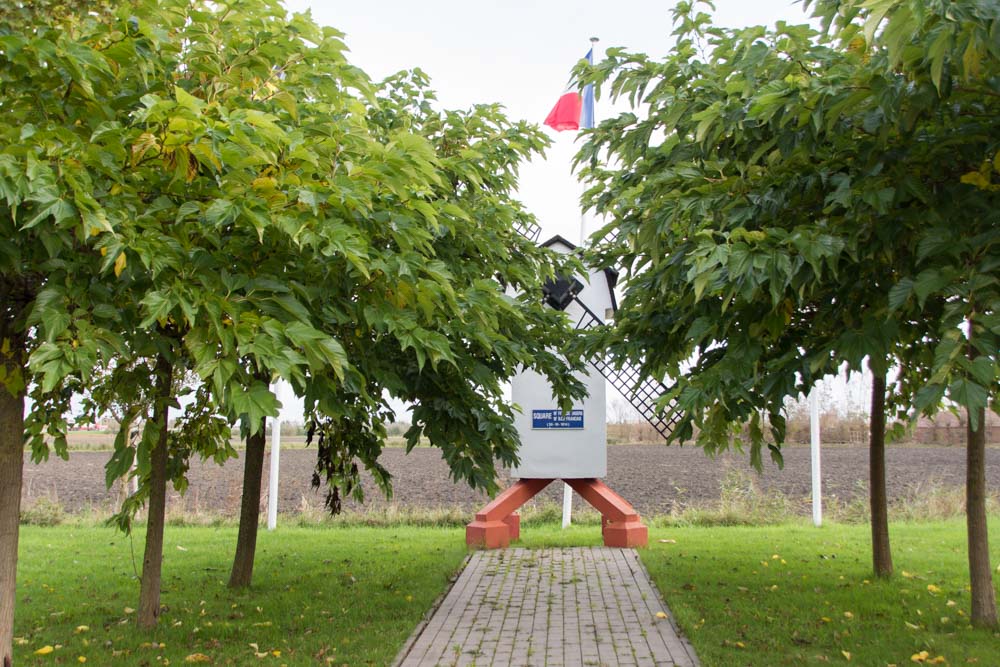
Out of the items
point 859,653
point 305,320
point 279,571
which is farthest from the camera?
point 279,571

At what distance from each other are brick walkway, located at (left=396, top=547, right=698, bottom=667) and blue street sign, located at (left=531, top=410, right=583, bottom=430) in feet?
6.50

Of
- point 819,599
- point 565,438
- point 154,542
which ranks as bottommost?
point 819,599

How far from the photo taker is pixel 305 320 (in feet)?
12.2

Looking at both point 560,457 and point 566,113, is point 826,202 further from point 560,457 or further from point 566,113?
point 566,113

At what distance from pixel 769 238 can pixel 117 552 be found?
10771 millimetres

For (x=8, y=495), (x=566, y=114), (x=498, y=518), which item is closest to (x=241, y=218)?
(x=8, y=495)

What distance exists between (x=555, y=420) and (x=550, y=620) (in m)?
4.64

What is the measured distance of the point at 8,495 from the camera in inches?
191

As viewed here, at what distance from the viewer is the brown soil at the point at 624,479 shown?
18812 mm

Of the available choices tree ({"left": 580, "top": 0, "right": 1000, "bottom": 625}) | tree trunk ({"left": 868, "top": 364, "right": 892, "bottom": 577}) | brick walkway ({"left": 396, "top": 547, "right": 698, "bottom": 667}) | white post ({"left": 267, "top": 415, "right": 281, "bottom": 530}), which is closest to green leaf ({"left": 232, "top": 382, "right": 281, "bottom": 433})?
tree ({"left": 580, "top": 0, "right": 1000, "bottom": 625})

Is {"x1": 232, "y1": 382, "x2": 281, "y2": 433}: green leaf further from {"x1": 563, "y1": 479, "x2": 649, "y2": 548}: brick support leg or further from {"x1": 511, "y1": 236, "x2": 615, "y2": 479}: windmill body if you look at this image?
{"x1": 563, "y1": 479, "x2": 649, "y2": 548}: brick support leg

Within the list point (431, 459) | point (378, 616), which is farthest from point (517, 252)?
point (431, 459)

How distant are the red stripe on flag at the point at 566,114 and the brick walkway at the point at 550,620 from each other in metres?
8.17

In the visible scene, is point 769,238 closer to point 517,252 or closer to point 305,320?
point 305,320
